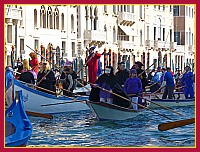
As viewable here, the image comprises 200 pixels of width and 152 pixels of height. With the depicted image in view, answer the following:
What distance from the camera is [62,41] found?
69.5 feet

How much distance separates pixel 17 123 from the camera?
875 cm

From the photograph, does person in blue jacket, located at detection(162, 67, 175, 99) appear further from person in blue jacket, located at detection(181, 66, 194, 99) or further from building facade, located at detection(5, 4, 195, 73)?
building facade, located at detection(5, 4, 195, 73)

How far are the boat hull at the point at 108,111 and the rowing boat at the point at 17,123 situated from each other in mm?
2998

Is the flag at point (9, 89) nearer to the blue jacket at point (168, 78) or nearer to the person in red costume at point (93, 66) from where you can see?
the person in red costume at point (93, 66)

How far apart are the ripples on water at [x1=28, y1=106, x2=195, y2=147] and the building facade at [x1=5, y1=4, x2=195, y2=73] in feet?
16.8

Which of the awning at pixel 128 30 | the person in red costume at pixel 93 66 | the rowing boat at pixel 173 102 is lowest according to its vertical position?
the rowing boat at pixel 173 102

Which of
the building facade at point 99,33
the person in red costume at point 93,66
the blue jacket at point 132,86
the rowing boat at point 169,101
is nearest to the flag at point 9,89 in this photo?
the blue jacket at point 132,86

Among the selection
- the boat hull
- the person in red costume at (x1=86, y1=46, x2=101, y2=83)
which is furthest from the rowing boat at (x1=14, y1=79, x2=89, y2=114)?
the person in red costume at (x1=86, y1=46, x2=101, y2=83)

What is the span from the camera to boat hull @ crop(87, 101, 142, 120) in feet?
38.9

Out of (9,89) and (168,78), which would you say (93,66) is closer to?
(168,78)

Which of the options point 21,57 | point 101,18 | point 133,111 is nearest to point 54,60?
point 21,57

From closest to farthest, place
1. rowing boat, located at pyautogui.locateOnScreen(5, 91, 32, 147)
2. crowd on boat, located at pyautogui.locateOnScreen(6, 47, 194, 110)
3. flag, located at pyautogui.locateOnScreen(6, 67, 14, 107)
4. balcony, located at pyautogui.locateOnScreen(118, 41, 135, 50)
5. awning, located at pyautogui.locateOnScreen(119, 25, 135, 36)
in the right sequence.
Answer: rowing boat, located at pyautogui.locateOnScreen(5, 91, 32, 147) < flag, located at pyautogui.locateOnScreen(6, 67, 14, 107) < crowd on boat, located at pyautogui.locateOnScreen(6, 47, 194, 110) < balcony, located at pyautogui.locateOnScreen(118, 41, 135, 50) < awning, located at pyautogui.locateOnScreen(119, 25, 135, 36)

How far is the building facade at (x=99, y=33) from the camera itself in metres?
19.8

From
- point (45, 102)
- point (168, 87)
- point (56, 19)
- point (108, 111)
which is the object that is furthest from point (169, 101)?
point (56, 19)
